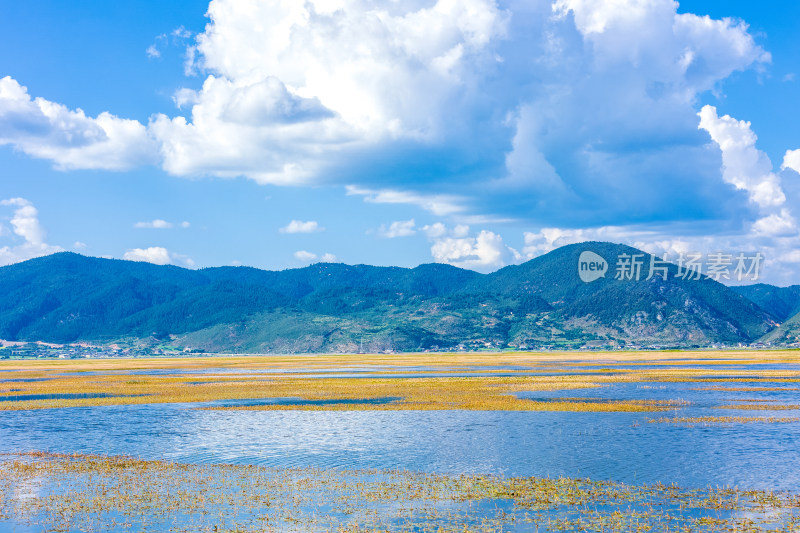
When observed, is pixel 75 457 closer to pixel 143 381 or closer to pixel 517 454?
pixel 517 454

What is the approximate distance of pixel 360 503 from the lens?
35.8 meters

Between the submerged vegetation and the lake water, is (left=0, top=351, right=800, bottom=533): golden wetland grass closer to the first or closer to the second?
the submerged vegetation

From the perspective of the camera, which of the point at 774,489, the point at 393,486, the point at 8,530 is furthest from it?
the point at 393,486

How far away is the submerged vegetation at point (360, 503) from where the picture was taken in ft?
104

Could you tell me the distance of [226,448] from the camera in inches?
2085

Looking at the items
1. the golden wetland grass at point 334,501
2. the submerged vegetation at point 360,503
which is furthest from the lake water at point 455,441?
the submerged vegetation at point 360,503

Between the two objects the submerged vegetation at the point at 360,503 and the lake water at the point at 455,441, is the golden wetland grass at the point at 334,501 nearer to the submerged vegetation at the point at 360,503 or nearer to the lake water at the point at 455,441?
the submerged vegetation at the point at 360,503

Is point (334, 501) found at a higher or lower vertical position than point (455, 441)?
lower

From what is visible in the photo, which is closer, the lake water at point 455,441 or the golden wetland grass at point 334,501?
the golden wetland grass at point 334,501

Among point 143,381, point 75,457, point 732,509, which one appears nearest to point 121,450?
point 75,457

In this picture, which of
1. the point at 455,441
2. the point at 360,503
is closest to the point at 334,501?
the point at 360,503

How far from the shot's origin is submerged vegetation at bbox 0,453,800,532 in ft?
104

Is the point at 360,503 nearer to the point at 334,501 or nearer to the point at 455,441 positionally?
the point at 334,501

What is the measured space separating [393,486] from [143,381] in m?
106
